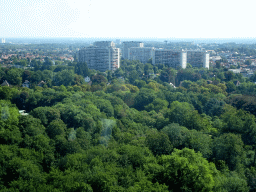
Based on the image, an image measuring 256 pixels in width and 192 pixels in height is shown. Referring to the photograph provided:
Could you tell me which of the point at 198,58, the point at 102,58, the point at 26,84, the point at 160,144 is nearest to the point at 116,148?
the point at 160,144

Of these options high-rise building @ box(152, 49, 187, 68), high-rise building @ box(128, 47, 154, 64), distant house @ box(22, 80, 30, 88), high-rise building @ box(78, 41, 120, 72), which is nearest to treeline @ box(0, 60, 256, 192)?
distant house @ box(22, 80, 30, 88)

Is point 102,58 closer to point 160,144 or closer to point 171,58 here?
point 171,58

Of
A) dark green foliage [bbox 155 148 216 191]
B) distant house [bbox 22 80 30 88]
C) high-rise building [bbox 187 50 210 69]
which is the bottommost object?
dark green foliage [bbox 155 148 216 191]

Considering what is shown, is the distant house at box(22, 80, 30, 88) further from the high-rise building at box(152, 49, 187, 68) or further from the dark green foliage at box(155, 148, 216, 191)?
the dark green foliage at box(155, 148, 216, 191)

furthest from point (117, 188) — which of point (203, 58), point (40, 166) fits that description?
point (203, 58)

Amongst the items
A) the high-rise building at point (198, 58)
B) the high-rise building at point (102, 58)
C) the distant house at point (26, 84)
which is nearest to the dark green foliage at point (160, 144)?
the distant house at point (26, 84)
